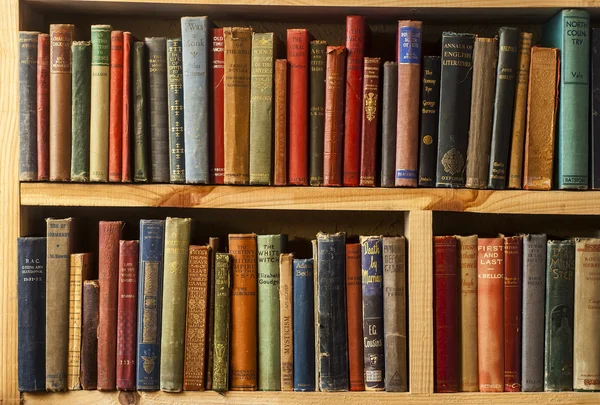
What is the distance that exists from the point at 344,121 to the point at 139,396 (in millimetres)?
653

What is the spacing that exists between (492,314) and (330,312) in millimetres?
308

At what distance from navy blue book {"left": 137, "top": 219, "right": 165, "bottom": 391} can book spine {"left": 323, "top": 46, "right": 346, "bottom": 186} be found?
0.34 metres

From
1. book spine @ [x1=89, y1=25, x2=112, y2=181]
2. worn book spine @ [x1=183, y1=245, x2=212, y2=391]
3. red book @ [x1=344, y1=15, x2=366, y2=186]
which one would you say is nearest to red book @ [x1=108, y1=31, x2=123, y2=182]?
book spine @ [x1=89, y1=25, x2=112, y2=181]

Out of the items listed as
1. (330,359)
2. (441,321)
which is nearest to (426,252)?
(441,321)

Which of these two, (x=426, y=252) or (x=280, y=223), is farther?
(x=280, y=223)

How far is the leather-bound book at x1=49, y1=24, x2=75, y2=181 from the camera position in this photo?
126cm

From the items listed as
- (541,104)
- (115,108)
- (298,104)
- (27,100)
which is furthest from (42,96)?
(541,104)

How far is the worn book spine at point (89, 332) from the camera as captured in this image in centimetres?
128

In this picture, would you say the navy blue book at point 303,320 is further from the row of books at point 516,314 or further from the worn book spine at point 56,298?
the worn book spine at point 56,298

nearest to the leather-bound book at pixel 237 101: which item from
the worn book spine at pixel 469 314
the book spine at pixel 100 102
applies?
the book spine at pixel 100 102

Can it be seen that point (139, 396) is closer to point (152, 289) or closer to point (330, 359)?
point (152, 289)

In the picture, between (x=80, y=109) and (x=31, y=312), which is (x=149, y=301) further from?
(x=80, y=109)

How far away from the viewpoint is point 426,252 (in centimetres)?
129

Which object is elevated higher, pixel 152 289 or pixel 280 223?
pixel 280 223
